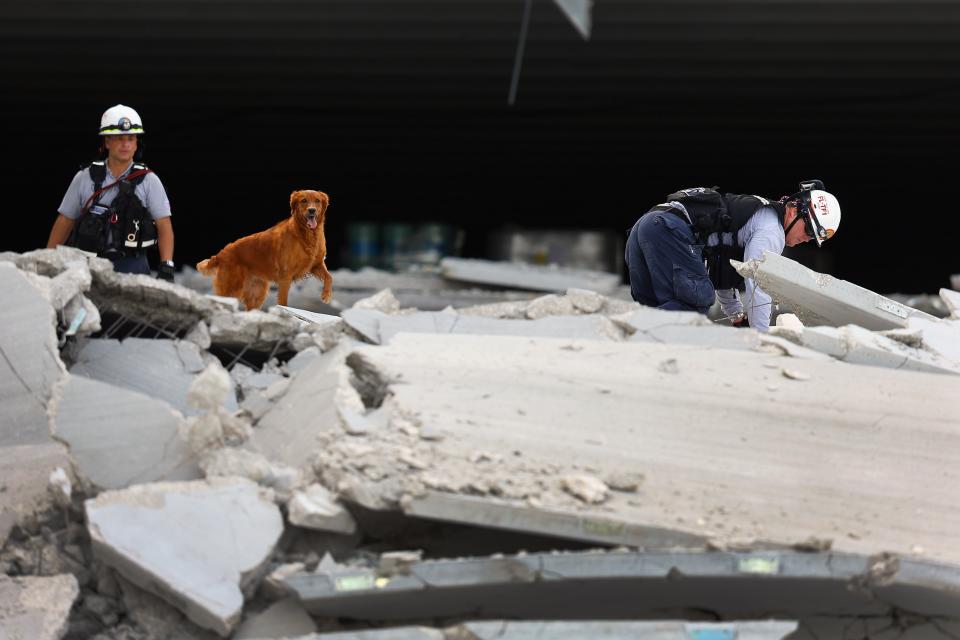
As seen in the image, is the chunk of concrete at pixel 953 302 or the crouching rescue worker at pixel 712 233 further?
the crouching rescue worker at pixel 712 233

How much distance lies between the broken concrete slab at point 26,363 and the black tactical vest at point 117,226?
1.87 meters

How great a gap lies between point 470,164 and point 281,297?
13057 millimetres

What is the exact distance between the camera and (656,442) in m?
4.37

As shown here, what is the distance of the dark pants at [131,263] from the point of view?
22.7 ft

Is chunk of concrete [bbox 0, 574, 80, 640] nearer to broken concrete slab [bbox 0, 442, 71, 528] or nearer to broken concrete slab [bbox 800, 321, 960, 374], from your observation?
broken concrete slab [bbox 0, 442, 71, 528]

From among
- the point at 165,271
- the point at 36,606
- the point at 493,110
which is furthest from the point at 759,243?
the point at 493,110

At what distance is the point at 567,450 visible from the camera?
4.26m

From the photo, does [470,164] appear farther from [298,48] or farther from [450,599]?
[450,599]

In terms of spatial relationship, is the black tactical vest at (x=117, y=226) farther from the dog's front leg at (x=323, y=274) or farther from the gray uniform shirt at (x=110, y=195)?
the dog's front leg at (x=323, y=274)

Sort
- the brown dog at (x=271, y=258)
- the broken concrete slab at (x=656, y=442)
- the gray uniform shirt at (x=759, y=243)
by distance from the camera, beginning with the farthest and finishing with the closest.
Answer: the brown dog at (x=271, y=258) → the gray uniform shirt at (x=759, y=243) → the broken concrete slab at (x=656, y=442)

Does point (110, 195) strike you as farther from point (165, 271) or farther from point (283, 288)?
point (283, 288)

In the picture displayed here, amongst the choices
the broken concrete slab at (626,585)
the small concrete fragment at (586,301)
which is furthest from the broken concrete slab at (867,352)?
the broken concrete slab at (626,585)

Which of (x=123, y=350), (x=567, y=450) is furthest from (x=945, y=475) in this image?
(x=123, y=350)

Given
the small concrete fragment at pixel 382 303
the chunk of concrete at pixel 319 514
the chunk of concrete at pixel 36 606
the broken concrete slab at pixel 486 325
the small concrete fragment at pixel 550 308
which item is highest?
the small concrete fragment at pixel 550 308
